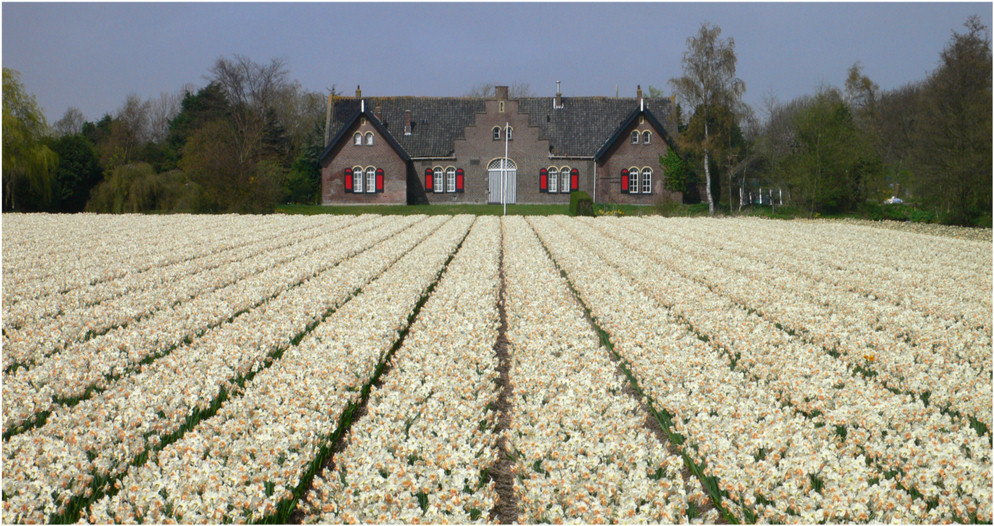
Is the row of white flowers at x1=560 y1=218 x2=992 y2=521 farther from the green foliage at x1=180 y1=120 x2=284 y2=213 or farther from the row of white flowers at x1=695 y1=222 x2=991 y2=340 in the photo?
the green foliage at x1=180 y1=120 x2=284 y2=213

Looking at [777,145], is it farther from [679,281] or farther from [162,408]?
[162,408]

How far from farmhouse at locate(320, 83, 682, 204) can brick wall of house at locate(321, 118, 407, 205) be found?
0.06 m

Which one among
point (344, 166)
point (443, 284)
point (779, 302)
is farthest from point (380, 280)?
point (344, 166)

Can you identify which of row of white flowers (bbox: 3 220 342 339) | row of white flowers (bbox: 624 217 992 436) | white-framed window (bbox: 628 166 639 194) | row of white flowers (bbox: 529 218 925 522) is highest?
white-framed window (bbox: 628 166 639 194)

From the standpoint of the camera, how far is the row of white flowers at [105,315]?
5.75 metres

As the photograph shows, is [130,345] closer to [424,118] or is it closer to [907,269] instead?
[907,269]

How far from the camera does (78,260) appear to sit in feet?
38.1

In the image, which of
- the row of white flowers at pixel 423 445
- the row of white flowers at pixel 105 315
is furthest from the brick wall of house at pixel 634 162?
the row of white flowers at pixel 423 445

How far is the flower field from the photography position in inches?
130

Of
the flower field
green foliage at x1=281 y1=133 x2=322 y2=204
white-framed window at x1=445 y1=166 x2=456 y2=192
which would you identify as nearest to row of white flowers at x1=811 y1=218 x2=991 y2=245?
the flower field

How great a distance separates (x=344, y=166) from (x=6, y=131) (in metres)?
17.6

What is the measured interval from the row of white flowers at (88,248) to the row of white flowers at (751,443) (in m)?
7.42

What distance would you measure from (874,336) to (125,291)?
28.0 ft

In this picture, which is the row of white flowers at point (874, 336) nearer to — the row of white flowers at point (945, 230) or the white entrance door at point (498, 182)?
the row of white flowers at point (945, 230)
